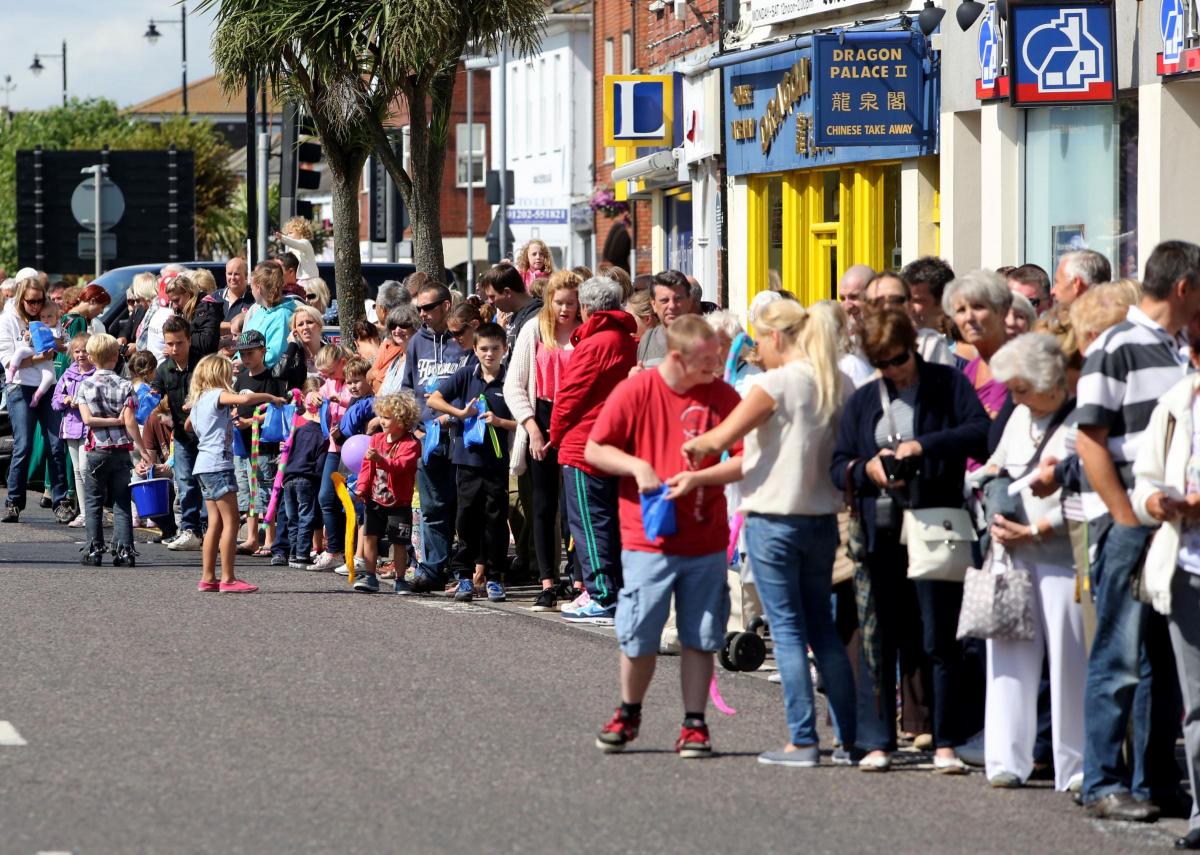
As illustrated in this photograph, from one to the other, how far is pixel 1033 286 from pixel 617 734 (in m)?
3.07

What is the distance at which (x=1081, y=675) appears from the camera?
7.90 m

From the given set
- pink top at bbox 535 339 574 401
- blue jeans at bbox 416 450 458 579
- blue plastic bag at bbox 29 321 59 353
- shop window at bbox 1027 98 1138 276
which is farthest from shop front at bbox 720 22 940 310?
blue plastic bag at bbox 29 321 59 353

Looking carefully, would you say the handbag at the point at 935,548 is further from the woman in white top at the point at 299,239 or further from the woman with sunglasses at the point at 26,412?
the woman with sunglasses at the point at 26,412

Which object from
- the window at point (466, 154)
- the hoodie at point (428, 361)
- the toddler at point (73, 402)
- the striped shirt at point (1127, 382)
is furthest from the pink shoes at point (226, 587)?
the window at point (466, 154)

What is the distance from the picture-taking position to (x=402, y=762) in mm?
8203

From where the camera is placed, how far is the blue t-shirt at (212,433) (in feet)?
44.7

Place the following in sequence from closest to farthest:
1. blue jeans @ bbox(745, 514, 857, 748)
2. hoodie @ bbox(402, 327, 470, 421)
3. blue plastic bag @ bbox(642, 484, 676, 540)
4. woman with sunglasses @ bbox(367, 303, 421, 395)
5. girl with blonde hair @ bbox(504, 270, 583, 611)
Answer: blue jeans @ bbox(745, 514, 857, 748), blue plastic bag @ bbox(642, 484, 676, 540), girl with blonde hair @ bbox(504, 270, 583, 611), hoodie @ bbox(402, 327, 470, 421), woman with sunglasses @ bbox(367, 303, 421, 395)

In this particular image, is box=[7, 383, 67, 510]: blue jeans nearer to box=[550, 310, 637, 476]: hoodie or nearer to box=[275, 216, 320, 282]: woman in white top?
box=[275, 216, 320, 282]: woman in white top

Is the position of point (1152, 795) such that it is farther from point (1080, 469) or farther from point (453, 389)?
point (453, 389)

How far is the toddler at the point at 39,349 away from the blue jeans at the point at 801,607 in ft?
38.2

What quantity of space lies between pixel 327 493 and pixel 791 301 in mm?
6758

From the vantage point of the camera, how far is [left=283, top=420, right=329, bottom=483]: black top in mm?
14828

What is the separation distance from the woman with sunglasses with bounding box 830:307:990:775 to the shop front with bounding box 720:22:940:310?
31.7 feet

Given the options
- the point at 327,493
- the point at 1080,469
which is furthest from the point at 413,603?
the point at 1080,469
